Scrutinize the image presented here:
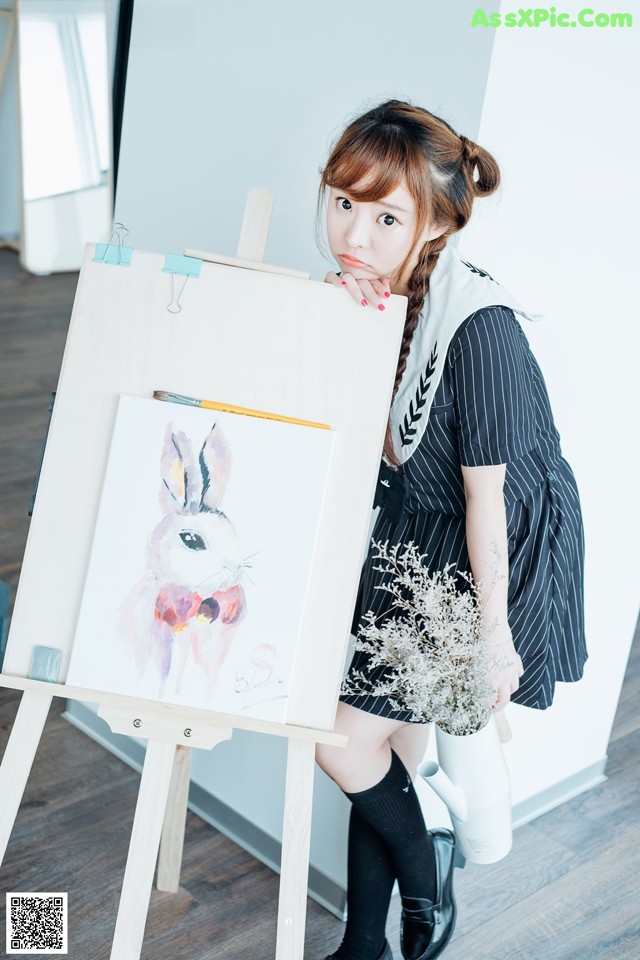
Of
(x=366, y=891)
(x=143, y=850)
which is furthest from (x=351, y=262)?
(x=366, y=891)

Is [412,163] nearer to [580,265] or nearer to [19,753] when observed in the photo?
[580,265]

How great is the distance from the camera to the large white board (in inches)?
58.6

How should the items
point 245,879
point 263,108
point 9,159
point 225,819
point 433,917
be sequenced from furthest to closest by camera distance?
point 9,159 → point 225,819 → point 245,879 → point 263,108 → point 433,917

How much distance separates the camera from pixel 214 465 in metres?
1.49

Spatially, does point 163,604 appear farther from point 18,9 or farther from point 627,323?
point 18,9

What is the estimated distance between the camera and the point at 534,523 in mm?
1729

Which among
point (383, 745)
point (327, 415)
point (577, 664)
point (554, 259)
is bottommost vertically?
point (383, 745)

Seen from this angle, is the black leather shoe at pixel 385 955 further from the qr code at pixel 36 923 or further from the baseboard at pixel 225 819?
the qr code at pixel 36 923

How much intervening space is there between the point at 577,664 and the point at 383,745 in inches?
14.1

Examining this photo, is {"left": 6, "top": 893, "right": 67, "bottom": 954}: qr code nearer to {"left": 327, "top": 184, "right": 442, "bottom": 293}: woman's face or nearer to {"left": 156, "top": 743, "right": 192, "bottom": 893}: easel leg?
{"left": 156, "top": 743, "right": 192, "bottom": 893}: easel leg

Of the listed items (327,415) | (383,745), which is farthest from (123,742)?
(327,415)

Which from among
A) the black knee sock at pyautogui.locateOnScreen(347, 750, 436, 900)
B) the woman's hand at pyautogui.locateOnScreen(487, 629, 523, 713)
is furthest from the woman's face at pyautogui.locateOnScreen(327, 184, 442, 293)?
the black knee sock at pyautogui.locateOnScreen(347, 750, 436, 900)

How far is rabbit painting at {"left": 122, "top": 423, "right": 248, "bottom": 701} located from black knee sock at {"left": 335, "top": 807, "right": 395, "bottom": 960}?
0.52m

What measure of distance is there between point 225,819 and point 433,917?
620 millimetres
